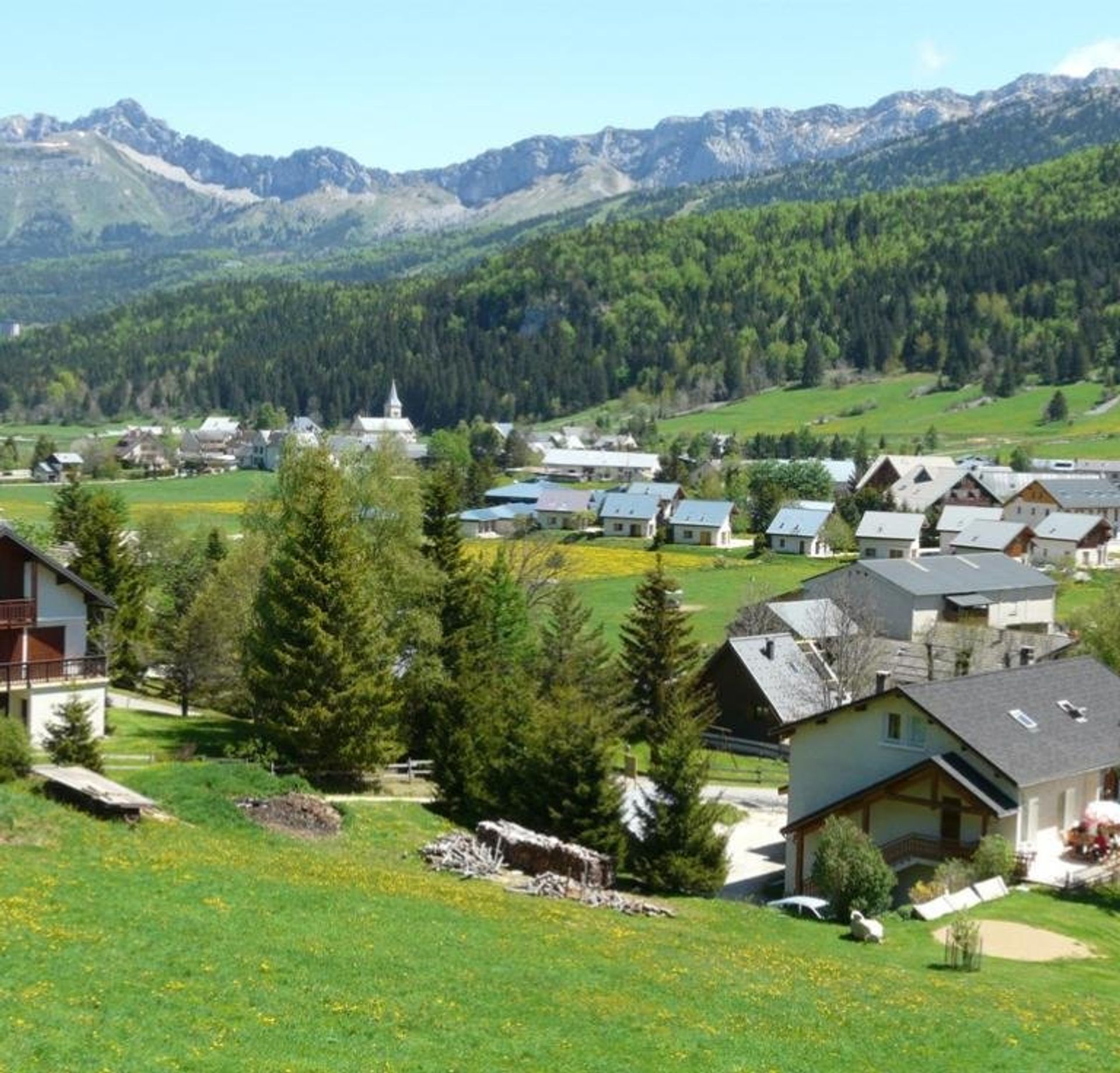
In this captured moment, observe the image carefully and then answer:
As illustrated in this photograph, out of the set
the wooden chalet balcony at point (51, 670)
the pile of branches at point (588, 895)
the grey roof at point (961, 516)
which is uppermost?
the wooden chalet balcony at point (51, 670)

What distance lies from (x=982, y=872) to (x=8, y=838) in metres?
21.0

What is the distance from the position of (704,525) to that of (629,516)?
32.6 feet

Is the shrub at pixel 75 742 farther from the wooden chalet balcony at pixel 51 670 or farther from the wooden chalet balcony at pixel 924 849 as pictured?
the wooden chalet balcony at pixel 924 849

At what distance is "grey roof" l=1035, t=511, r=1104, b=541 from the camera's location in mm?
113438

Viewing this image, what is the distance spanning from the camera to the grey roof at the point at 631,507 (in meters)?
138

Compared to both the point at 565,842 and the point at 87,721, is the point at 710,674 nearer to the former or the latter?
the point at 565,842

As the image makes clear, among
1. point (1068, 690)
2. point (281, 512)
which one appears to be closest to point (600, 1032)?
point (1068, 690)

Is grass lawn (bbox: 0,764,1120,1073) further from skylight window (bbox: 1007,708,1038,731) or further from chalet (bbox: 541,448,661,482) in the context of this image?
chalet (bbox: 541,448,661,482)

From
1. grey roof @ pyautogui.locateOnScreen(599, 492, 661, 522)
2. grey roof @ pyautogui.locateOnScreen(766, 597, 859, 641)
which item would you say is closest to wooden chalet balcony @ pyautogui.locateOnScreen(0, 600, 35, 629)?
grey roof @ pyautogui.locateOnScreen(766, 597, 859, 641)

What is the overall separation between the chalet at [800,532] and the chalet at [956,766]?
81738mm

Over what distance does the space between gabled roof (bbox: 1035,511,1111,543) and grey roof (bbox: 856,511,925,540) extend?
962 centimetres

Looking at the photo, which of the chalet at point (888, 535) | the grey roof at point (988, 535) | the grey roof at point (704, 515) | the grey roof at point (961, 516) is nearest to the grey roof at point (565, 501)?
the grey roof at point (704, 515)

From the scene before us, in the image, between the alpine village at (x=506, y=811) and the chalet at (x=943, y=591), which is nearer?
the alpine village at (x=506, y=811)

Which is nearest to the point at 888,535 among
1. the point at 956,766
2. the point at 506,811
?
the point at 956,766
